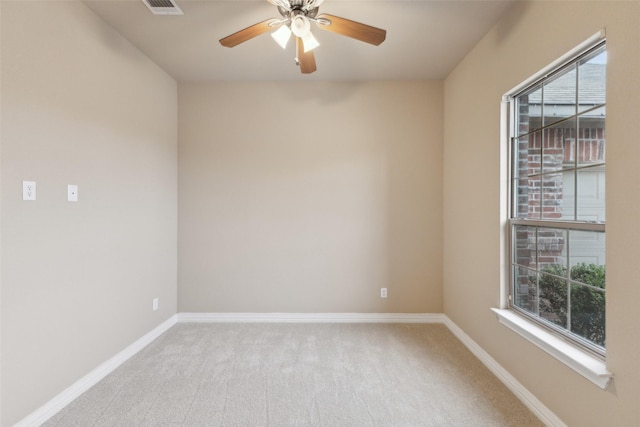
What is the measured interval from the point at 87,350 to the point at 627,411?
3.11 meters

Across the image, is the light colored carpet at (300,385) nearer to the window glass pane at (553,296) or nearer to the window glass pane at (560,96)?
the window glass pane at (553,296)

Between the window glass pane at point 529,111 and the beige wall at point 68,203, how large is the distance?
3.10 m

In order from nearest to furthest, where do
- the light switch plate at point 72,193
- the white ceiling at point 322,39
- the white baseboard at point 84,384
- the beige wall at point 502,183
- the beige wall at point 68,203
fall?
1. the beige wall at point 502,183
2. the beige wall at point 68,203
3. the white baseboard at point 84,384
4. the light switch plate at point 72,193
5. the white ceiling at point 322,39

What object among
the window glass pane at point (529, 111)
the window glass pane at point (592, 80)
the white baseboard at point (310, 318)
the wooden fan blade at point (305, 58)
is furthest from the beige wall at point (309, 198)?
the window glass pane at point (592, 80)

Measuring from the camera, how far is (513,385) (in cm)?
212

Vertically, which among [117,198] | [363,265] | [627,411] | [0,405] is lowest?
[0,405]

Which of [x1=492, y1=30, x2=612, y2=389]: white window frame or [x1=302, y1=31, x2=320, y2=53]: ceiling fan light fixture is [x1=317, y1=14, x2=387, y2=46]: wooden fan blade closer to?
[x1=302, y1=31, x2=320, y2=53]: ceiling fan light fixture

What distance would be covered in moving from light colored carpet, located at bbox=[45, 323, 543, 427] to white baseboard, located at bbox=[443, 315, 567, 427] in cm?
4

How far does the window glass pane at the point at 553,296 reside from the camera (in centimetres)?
185

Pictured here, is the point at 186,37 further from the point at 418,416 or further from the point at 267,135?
the point at 418,416

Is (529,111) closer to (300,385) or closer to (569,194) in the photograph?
(569,194)

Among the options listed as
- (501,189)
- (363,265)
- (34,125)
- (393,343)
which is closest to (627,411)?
(501,189)

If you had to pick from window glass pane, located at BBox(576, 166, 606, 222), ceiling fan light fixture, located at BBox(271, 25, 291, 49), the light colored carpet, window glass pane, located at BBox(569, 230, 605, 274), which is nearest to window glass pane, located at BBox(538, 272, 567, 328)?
window glass pane, located at BBox(569, 230, 605, 274)

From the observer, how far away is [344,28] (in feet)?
6.25
